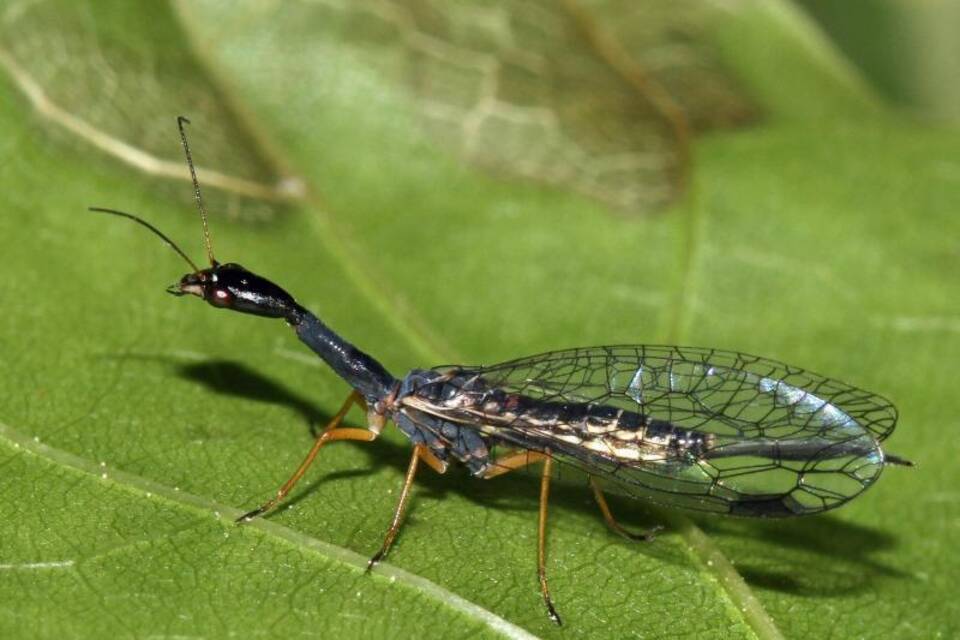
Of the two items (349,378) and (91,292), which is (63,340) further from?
(349,378)

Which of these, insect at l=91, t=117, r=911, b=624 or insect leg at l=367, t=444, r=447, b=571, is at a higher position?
insect at l=91, t=117, r=911, b=624

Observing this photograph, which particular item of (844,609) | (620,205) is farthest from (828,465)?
(620,205)

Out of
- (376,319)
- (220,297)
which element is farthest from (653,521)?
(220,297)

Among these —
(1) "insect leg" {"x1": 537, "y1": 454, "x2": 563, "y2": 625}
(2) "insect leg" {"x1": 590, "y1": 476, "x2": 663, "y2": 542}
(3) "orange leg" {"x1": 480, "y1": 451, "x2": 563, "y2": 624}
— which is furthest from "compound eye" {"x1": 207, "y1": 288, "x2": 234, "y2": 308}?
(2) "insect leg" {"x1": 590, "y1": 476, "x2": 663, "y2": 542}

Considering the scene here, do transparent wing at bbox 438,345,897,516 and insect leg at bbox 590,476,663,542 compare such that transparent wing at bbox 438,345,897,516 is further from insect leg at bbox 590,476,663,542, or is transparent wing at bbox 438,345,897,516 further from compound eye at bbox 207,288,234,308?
compound eye at bbox 207,288,234,308

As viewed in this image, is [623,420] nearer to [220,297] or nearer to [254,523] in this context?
[254,523]

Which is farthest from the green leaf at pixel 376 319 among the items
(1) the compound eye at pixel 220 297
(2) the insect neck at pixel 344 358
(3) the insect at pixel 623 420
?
(1) the compound eye at pixel 220 297

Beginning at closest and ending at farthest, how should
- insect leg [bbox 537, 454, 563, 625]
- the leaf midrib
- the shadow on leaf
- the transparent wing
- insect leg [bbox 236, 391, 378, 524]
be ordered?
1. the leaf midrib
2. insect leg [bbox 537, 454, 563, 625]
3. insect leg [bbox 236, 391, 378, 524]
4. the transparent wing
5. the shadow on leaf
